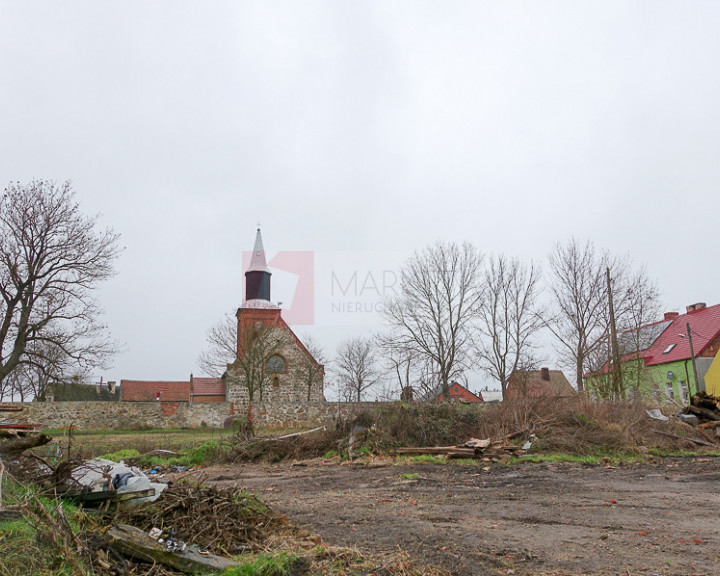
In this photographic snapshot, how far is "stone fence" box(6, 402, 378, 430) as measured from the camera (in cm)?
2617

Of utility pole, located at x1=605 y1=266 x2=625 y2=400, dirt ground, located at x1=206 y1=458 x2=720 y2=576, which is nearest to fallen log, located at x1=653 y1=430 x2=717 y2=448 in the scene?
dirt ground, located at x1=206 y1=458 x2=720 y2=576

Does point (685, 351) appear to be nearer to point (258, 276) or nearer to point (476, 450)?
point (476, 450)

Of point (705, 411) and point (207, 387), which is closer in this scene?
point (705, 411)

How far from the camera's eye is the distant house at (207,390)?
44344mm

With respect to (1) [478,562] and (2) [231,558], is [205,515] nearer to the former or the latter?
(2) [231,558]

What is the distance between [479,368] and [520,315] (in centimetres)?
345

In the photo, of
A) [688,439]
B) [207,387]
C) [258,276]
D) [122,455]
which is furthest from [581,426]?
[207,387]

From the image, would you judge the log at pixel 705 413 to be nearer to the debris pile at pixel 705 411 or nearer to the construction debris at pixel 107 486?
the debris pile at pixel 705 411

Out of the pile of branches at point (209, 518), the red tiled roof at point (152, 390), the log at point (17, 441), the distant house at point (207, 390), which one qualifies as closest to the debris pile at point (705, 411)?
the pile of branches at point (209, 518)

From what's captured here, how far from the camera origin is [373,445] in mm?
14211

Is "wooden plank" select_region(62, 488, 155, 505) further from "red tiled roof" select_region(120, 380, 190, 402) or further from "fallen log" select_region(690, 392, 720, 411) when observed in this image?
"red tiled roof" select_region(120, 380, 190, 402)

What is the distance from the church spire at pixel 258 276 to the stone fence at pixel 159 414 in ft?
55.3

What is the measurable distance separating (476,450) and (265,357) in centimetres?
2292

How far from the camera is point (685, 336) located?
107 ft
